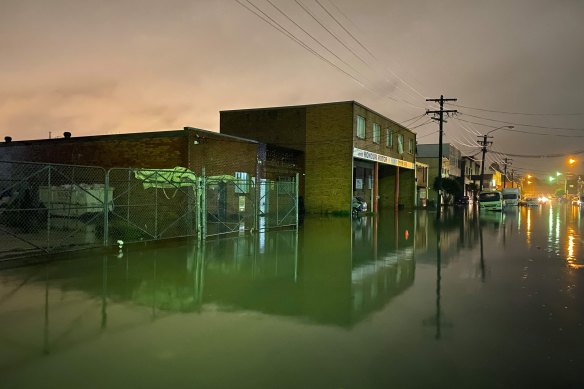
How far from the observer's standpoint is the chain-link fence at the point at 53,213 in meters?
13.5

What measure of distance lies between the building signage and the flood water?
25.2 meters

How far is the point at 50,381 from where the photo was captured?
4457 millimetres

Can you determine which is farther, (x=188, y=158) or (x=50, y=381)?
(x=188, y=158)

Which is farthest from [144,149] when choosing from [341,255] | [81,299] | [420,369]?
[420,369]

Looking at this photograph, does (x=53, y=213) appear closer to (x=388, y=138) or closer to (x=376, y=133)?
(x=376, y=133)

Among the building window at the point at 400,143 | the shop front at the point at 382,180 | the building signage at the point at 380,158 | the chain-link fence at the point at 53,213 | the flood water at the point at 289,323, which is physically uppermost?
the building window at the point at 400,143

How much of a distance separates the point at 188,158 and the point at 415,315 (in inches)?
679

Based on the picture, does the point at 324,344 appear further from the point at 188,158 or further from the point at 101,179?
the point at 101,179

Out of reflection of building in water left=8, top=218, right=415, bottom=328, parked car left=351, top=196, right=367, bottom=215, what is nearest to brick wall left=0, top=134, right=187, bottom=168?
reflection of building in water left=8, top=218, right=415, bottom=328

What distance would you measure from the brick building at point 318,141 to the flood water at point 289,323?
74.2 feet

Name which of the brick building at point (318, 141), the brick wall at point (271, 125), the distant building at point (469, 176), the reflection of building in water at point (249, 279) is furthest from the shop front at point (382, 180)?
the distant building at point (469, 176)

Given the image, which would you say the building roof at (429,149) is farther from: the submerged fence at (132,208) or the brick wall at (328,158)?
the submerged fence at (132,208)

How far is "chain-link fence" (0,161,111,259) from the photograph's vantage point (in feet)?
44.3

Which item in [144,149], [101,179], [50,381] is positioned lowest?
[50,381]
